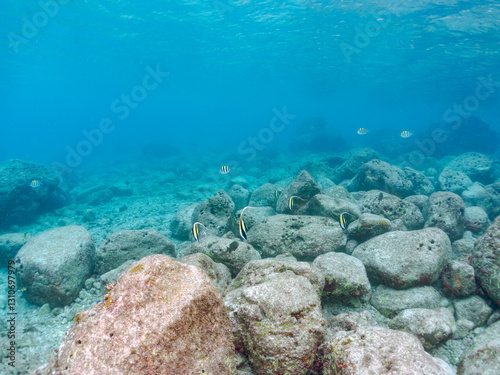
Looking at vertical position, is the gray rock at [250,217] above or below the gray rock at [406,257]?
below

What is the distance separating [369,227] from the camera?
5.85 m

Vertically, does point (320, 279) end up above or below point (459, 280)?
above

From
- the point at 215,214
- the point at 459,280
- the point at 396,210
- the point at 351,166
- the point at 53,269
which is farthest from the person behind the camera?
the point at 351,166

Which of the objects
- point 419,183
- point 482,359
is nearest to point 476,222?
point 419,183

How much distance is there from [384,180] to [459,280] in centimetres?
658

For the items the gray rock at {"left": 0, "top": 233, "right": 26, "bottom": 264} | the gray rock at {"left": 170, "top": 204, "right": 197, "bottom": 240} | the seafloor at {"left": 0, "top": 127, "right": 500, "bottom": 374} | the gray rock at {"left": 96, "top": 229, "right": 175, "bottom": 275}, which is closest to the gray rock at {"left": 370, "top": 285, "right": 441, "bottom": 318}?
the seafloor at {"left": 0, "top": 127, "right": 500, "bottom": 374}

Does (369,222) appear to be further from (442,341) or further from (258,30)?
(258,30)

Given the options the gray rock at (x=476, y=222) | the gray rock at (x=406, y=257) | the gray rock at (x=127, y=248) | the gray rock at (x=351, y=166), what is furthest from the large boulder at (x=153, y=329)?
the gray rock at (x=351, y=166)

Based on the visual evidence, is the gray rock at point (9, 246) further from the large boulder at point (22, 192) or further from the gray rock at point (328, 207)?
the gray rock at point (328, 207)

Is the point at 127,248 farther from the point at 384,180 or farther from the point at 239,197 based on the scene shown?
the point at 384,180

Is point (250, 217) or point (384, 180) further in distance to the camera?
point (384, 180)

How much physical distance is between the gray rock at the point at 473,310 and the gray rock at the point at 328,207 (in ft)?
9.62

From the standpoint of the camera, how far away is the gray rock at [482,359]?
2.90 metres

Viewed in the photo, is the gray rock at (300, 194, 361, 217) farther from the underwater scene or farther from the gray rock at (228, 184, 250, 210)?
the gray rock at (228, 184, 250, 210)
